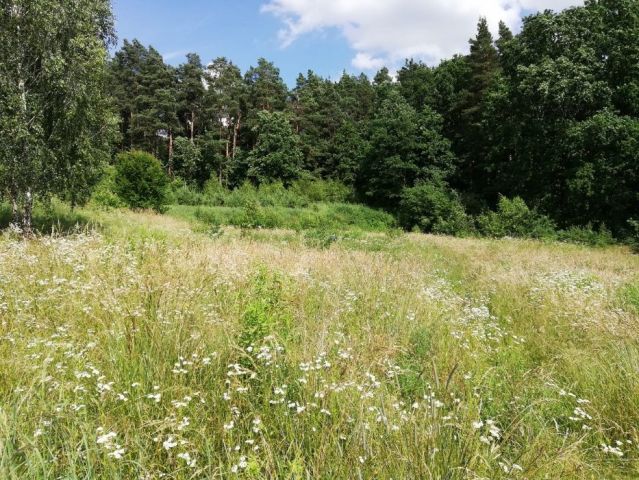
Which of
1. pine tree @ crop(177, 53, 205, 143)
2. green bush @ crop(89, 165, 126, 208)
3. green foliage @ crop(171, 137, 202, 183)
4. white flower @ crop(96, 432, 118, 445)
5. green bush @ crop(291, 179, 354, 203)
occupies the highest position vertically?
pine tree @ crop(177, 53, 205, 143)

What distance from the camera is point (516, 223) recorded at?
27.9 meters

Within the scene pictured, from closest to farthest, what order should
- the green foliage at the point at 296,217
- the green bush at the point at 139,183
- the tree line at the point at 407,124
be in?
the tree line at the point at 407,124
the green foliage at the point at 296,217
the green bush at the point at 139,183

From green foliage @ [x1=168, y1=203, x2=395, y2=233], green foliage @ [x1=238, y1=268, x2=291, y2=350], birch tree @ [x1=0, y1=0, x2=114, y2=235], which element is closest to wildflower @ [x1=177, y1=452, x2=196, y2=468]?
green foliage @ [x1=238, y1=268, x2=291, y2=350]

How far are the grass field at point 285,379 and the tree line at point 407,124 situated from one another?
10149mm

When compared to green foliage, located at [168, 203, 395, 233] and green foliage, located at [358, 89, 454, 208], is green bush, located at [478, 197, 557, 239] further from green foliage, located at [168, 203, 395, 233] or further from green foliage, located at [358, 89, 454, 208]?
green foliage, located at [358, 89, 454, 208]

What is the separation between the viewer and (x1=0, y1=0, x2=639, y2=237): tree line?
48.2ft

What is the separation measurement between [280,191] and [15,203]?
32185 millimetres

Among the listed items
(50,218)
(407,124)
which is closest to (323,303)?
(50,218)

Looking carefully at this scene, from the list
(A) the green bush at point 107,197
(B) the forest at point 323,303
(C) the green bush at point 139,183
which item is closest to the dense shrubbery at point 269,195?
(B) the forest at point 323,303

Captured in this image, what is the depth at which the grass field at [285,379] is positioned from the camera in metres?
2.29

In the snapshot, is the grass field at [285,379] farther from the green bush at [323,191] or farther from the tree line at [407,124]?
the green bush at [323,191]

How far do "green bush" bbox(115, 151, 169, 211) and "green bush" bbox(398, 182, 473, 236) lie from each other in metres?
22.0

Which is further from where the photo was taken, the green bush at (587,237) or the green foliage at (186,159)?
the green foliage at (186,159)

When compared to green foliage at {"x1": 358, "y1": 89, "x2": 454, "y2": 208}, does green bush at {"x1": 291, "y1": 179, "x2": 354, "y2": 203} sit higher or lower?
lower
